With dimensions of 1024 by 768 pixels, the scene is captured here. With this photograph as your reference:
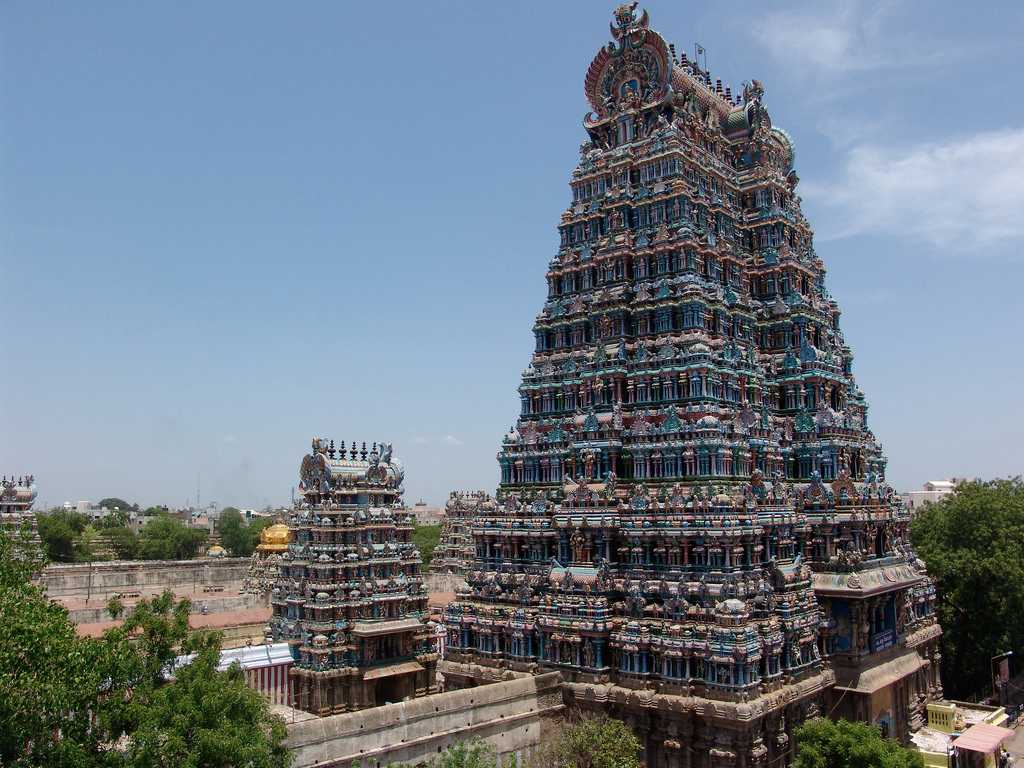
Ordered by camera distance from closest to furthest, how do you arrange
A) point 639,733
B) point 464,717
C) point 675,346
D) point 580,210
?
point 464,717 < point 639,733 < point 675,346 < point 580,210

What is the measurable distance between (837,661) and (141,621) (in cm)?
2610

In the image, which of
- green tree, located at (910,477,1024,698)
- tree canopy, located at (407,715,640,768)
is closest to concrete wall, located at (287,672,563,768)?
tree canopy, located at (407,715,640,768)

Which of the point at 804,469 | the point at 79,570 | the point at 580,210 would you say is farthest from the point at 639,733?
the point at 79,570

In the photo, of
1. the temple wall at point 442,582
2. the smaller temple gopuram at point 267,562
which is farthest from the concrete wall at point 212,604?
the temple wall at point 442,582

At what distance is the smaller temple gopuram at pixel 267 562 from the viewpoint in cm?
6036

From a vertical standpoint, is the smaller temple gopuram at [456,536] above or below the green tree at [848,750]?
above

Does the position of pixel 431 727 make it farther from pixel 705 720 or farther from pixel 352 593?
pixel 352 593

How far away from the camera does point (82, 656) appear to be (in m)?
17.8

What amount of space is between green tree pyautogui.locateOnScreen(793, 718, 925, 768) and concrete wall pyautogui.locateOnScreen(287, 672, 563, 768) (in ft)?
29.6

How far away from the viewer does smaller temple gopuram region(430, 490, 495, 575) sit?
69000 millimetres

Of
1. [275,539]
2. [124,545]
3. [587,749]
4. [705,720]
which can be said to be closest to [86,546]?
[124,545]

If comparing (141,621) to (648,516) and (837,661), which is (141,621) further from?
(837,661)

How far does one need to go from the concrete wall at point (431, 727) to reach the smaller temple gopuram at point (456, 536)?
3795cm

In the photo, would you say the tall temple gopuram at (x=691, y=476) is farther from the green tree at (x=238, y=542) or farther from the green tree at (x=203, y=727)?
the green tree at (x=238, y=542)
